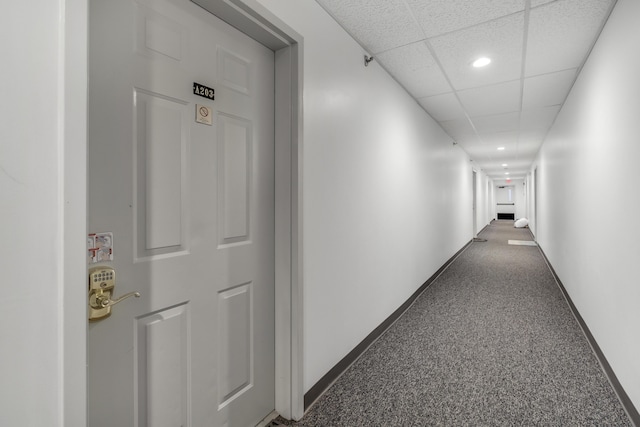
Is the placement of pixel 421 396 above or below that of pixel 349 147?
below

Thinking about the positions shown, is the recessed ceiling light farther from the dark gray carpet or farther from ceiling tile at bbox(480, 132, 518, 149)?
ceiling tile at bbox(480, 132, 518, 149)

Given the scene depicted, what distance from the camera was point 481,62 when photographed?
2.63 meters

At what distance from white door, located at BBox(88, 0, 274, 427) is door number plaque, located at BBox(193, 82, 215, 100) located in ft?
0.05

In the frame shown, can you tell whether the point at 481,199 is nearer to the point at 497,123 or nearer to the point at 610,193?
the point at 497,123

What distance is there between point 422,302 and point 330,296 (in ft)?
6.43

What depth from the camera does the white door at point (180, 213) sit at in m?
0.99

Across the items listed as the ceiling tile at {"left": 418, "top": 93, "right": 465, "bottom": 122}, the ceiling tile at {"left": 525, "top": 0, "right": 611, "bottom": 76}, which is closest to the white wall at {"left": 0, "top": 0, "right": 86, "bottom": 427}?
the ceiling tile at {"left": 525, "top": 0, "right": 611, "bottom": 76}

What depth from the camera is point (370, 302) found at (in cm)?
249

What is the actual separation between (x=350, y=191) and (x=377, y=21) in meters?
1.16

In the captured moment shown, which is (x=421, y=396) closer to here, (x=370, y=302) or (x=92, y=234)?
(x=370, y=302)

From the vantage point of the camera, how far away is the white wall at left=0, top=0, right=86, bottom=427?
0.70 metres

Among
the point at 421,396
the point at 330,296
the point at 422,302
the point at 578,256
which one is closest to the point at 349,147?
the point at 330,296

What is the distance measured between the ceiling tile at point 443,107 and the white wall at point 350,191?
243 mm

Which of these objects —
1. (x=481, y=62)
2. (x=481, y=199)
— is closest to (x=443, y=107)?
(x=481, y=62)
